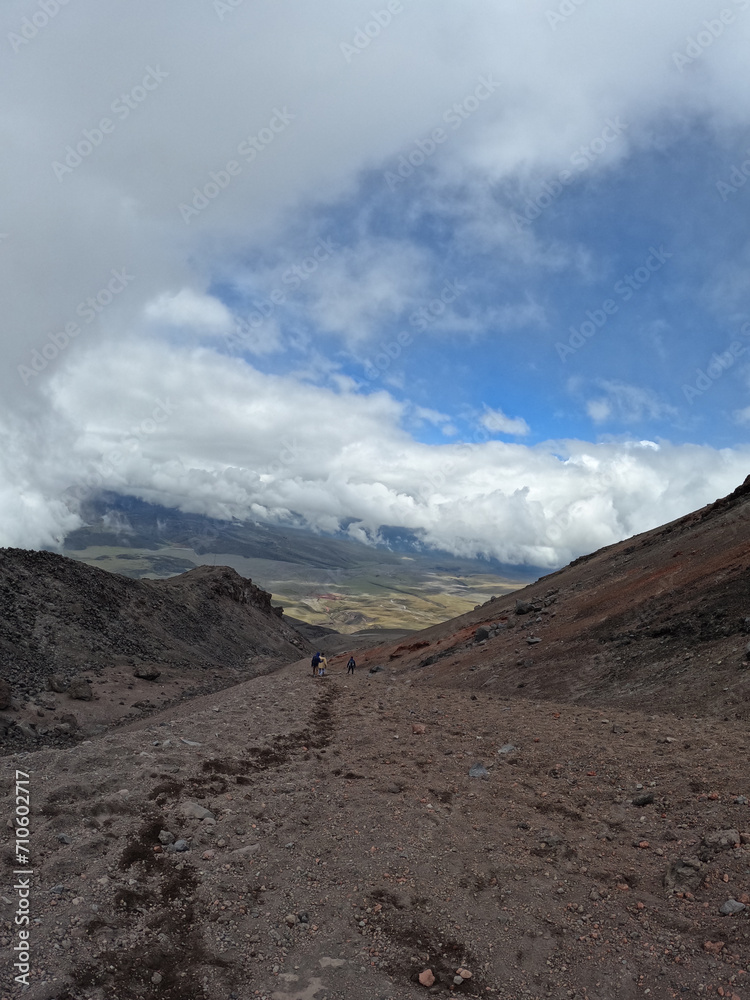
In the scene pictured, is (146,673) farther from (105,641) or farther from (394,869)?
(394,869)

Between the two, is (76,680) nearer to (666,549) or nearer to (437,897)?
(437,897)

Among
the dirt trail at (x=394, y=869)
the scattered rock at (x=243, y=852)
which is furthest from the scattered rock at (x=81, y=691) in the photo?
the scattered rock at (x=243, y=852)

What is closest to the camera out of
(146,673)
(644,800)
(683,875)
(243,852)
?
(683,875)

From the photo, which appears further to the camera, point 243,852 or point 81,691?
point 81,691

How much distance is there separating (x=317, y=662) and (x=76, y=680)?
1678cm

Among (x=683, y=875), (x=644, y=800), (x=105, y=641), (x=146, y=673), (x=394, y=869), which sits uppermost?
(x=105, y=641)

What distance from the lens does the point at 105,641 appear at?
46.8m

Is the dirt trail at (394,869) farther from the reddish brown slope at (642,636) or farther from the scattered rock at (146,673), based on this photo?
the scattered rock at (146,673)

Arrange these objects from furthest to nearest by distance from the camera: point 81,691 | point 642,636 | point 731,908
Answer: point 81,691, point 642,636, point 731,908

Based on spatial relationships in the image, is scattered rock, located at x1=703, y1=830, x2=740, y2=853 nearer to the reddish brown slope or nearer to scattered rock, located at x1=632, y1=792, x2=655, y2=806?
scattered rock, located at x1=632, y1=792, x2=655, y2=806

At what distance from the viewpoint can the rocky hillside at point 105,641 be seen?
35.1m

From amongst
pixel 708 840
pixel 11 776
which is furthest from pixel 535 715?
pixel 11 776

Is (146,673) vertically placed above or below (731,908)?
below

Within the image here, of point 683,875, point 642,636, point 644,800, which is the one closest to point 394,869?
point 683,875
